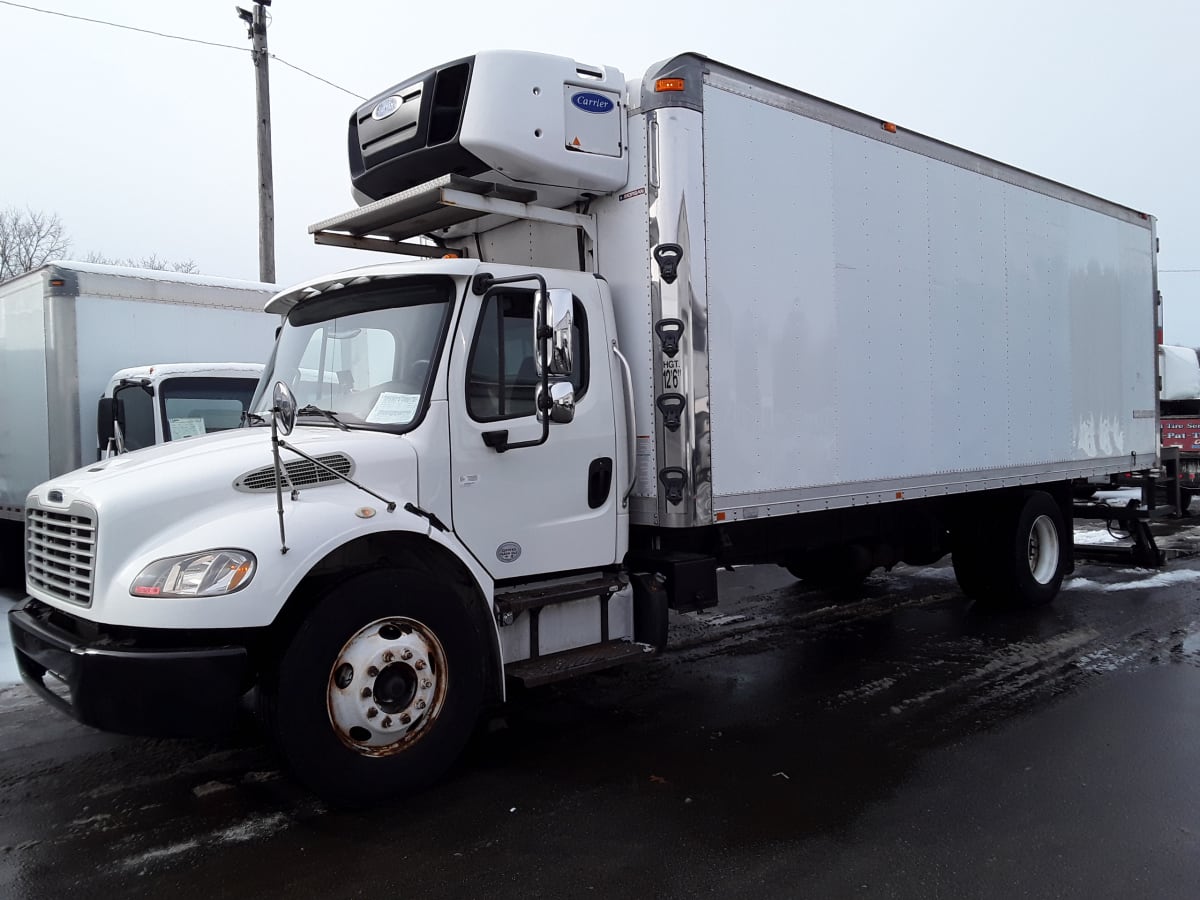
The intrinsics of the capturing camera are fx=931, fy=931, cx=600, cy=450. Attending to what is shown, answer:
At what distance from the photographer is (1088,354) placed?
856cm

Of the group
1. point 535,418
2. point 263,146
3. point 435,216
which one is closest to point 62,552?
point 535,418

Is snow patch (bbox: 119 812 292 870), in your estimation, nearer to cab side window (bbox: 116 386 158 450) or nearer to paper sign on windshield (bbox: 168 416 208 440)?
paper sign on windshield (bbox: 168 416 208 440)

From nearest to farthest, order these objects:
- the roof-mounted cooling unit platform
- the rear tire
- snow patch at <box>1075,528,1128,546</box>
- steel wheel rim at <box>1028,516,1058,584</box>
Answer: the roof-mounted cooling unit platform < the rear tire < steel wheel rim at <box>1028,516,1058,584</box> < snow patch at <box>1075,528,1128,546</box>

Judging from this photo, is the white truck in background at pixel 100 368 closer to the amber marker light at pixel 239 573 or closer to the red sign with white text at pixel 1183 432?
the amber marker light at pixel 239 573

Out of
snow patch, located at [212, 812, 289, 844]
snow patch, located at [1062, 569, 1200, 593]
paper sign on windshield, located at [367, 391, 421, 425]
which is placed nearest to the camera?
snow patch, located at [212, 812, 289, 844]

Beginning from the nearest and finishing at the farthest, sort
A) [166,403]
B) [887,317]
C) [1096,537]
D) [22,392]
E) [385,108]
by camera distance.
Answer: [385,108], [887,317], [166,403], [22,392], [1096,537]

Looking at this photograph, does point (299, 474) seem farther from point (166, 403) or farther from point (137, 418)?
point (137, 418)

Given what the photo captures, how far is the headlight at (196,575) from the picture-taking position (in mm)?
3832


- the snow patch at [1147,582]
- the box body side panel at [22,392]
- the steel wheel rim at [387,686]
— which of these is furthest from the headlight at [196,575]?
the snow patch at [1147,582]

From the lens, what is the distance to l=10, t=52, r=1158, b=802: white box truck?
404cm

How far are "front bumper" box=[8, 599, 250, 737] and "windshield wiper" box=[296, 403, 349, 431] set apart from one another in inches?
51.0

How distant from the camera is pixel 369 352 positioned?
5.01 metres

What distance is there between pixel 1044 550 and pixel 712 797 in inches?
229

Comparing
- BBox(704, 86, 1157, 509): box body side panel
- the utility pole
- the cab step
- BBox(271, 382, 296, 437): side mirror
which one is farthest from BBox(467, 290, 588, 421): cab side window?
the utility pole
